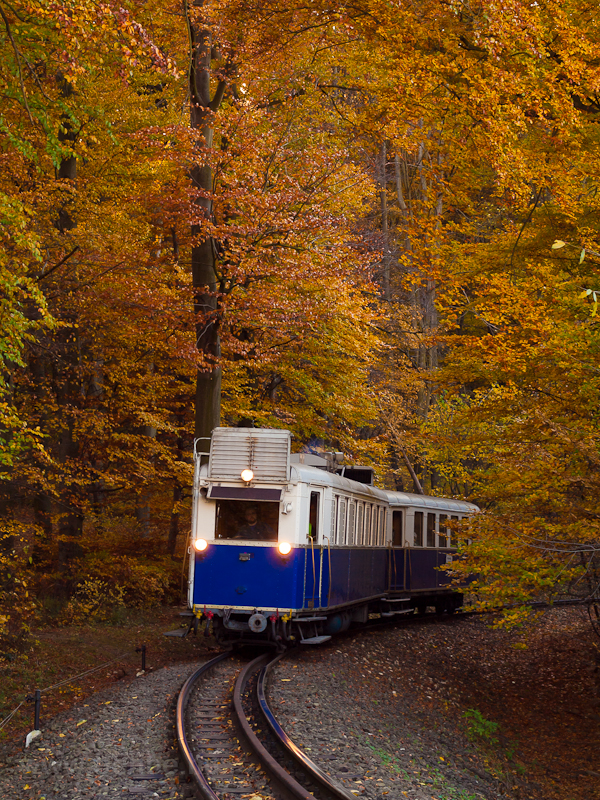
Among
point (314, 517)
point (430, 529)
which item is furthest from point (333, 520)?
point (430, 529)

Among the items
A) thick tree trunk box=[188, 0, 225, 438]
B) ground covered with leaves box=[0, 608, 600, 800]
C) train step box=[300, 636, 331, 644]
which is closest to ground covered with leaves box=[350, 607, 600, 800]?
ground covered with leaves box=[0, 608, 600, 800]

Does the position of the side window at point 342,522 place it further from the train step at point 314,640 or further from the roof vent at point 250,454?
the roof vent at point 250,454

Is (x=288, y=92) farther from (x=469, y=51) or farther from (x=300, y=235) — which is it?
(x=469, y=51)

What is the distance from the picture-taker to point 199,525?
13047 mm

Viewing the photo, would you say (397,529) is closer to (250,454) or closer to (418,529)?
(418,529)

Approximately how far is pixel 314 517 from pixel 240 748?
18.4 ft

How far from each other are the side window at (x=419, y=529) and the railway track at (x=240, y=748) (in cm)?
1006

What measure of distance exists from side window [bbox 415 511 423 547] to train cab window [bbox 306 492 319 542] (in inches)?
296

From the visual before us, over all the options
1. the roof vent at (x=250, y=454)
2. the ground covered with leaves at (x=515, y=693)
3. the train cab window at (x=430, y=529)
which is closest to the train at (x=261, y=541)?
the roof vent at (x=250, y=454)

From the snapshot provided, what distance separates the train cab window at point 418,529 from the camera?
809 inches

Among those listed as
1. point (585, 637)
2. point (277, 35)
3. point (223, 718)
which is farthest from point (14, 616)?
point (585, 637)

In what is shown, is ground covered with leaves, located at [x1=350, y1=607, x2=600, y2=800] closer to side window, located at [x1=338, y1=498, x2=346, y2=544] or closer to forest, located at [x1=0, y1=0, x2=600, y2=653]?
forest, located at [x1=0, y1=0, x2=600, y2=653]

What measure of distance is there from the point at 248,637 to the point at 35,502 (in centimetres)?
764

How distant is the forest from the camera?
1129cm
